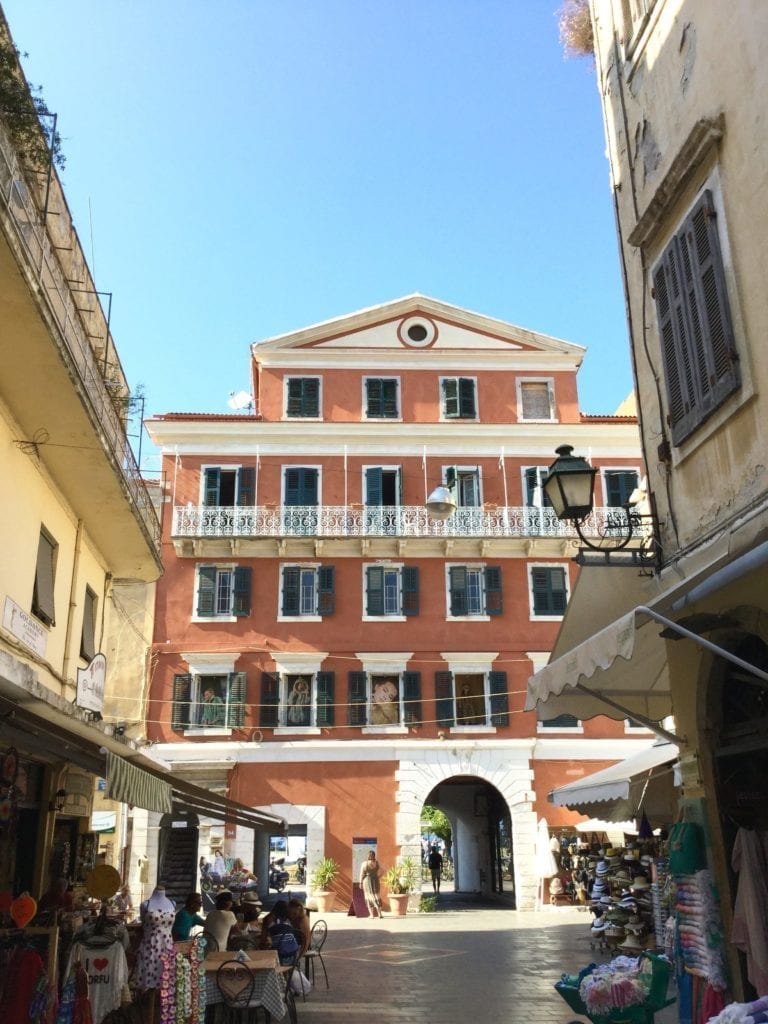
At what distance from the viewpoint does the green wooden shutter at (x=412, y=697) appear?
2491 cm

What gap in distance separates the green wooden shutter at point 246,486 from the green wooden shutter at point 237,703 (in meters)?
5.07

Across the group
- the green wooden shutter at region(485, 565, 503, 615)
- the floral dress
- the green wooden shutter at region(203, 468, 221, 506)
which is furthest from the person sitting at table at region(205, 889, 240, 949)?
the green wooden shutter at region(203, 468, 221, 506)

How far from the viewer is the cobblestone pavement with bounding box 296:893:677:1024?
967 cm

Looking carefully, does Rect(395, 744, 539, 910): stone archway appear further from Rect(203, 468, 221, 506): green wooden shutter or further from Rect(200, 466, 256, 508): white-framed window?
Rect(203, 468, 221, 506): green wooden shutter

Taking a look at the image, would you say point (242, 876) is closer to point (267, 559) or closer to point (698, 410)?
point (267, 559)

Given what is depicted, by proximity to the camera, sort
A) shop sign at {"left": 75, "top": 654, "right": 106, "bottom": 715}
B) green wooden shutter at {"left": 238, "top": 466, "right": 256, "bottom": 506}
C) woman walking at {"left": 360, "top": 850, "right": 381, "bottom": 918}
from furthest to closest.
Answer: green wooden shutter at {"left": 238, "top": 466, "right": 256, "bottom": 506}, woman walking at {"left": 360, "top": 850, "right": 381, "bottom": 918}, shop sign at {"left": 75, "top": 654, "right": 106, "bottom": 715}

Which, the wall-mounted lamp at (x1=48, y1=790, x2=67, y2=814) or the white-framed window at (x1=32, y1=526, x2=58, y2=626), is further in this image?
the wall-mounted lamp at (x1=48, y1=790, x2=67, y2=814)

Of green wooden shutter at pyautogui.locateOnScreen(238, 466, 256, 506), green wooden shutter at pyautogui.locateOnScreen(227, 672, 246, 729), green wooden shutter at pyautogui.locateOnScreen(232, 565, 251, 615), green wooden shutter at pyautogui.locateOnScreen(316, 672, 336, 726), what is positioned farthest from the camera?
green wooden shutter at pyautogui.locateOnScreen(238, 466, 256, 506)

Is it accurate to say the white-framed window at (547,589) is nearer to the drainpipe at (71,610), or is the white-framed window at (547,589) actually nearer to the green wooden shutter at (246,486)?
the green wooden shutter at (246,486)

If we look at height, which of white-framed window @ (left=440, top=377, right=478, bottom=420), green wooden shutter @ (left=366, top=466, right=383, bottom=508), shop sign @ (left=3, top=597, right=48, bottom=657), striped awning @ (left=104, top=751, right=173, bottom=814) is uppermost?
white-framed window @ (left=440, top=377, right=478, bottom=420)

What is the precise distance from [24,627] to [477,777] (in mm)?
16127

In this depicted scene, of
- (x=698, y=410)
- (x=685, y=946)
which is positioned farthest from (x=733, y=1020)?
(x=698, y=410)

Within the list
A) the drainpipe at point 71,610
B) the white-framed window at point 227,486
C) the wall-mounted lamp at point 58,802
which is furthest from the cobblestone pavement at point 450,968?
the white-framed window at point 227,486

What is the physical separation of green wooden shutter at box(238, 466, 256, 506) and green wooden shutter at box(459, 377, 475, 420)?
A: 652 cm
